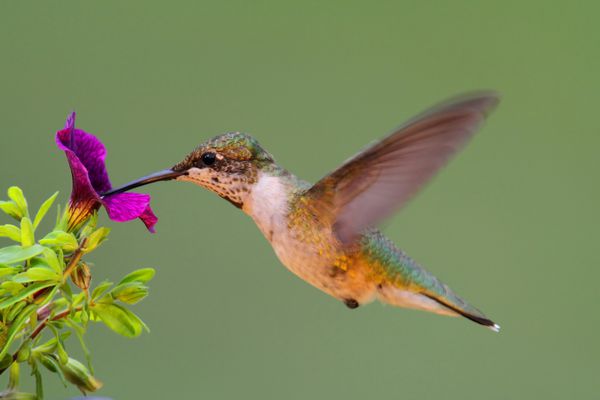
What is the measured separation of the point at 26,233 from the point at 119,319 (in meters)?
0.17

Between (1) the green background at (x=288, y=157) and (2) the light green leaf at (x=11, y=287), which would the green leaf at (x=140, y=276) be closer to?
(2) the light green leaf at (x=11, y=287)

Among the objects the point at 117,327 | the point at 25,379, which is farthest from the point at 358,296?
the point at 25,379

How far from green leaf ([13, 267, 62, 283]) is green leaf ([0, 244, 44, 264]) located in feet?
0.05

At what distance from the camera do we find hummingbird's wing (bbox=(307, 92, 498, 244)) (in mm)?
1182

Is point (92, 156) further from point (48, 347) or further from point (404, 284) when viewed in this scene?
point (404, 284)

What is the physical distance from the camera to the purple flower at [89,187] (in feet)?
3.50

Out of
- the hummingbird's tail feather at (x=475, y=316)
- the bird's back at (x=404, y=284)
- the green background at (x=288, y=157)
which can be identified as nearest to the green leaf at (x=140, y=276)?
the bird's back at (x=404, y=284)

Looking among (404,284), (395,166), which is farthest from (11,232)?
(404,284)

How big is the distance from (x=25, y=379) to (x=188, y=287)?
0.66 meters

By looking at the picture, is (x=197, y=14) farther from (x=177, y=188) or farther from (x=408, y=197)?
(x=408, y=197)

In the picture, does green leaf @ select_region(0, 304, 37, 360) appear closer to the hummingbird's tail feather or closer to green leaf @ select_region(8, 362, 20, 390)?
green leaf @ select_region(8, 362, 20, 390)

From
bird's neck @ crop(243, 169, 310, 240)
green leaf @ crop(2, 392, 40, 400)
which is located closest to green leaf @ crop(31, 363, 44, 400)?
green leaf @ crop(2, 392, 40, 400)

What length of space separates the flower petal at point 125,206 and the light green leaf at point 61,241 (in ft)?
0.20

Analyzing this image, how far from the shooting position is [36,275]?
3.14 ft
